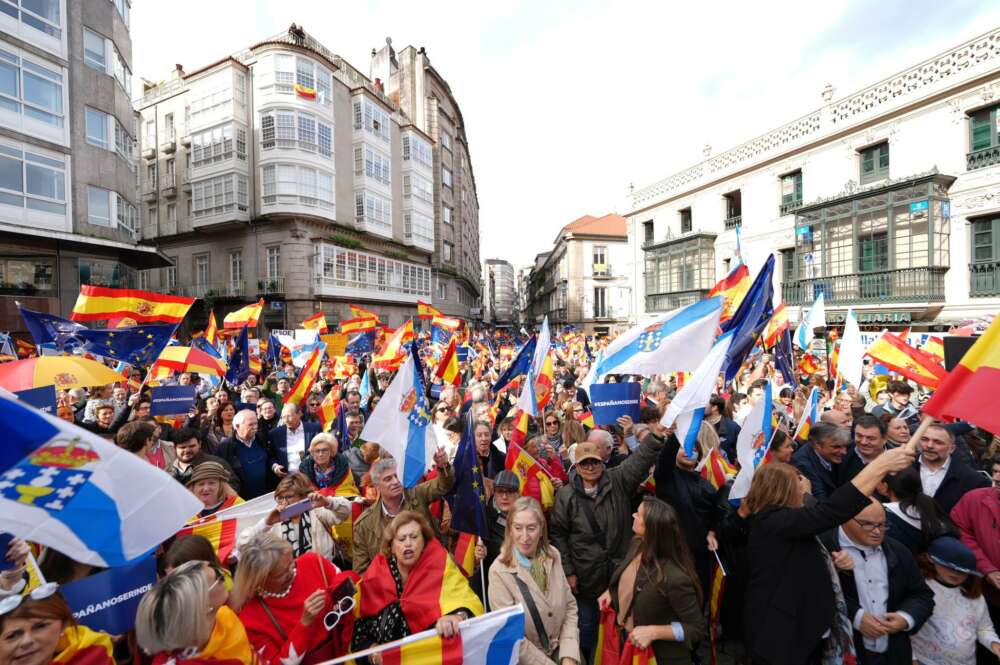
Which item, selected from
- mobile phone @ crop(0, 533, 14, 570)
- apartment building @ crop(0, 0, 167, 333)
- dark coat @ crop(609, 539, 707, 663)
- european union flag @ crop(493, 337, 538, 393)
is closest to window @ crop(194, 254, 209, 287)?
apartment building @ crop(0, 0, 167, 333)

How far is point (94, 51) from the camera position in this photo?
19891mm

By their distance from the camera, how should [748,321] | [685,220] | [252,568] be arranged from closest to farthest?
[252,568]
[748,321]
[685,220]

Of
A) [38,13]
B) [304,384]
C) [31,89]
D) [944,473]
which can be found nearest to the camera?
[944,473]

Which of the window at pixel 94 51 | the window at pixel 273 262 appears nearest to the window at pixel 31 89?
the window at pixel 94 51

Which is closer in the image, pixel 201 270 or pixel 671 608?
pixel 671 608

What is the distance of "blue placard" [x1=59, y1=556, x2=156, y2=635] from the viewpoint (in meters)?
2.43

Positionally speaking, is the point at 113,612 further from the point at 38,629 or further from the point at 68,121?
the point at 68,121

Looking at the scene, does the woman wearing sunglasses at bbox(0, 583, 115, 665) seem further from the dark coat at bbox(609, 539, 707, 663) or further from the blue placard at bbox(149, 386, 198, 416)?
the blue placard at bbox(149, 386, 198, 416)

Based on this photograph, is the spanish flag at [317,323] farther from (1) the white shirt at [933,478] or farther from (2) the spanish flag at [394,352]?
(1) the white shirt at [933,478]

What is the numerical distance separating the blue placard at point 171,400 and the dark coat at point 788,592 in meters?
7.13

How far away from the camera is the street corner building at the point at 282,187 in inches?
1184

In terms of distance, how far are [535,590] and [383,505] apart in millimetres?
1355

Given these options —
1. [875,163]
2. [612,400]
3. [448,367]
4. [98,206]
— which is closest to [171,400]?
[448,367]

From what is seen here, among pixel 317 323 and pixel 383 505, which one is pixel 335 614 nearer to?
pixel 383 505
